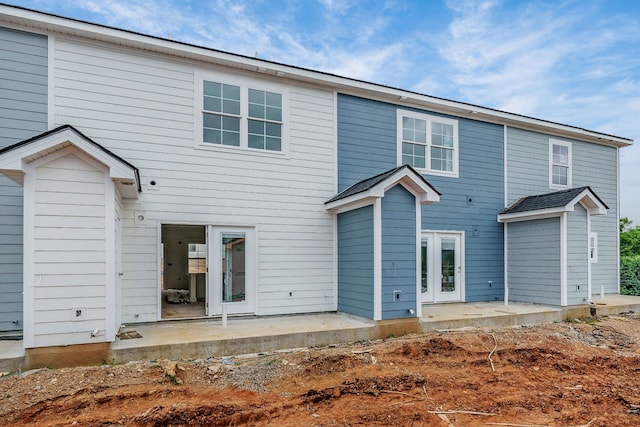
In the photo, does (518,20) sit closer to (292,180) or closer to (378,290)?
(292,180)

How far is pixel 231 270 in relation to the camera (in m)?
7.73

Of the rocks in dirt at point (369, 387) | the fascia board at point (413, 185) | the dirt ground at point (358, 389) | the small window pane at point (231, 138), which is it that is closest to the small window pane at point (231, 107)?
the small window pane at point (231, 138)

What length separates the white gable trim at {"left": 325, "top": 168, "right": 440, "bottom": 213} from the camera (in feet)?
23.5

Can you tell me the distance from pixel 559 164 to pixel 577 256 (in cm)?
359

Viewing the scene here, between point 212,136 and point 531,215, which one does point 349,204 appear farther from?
point 531,215

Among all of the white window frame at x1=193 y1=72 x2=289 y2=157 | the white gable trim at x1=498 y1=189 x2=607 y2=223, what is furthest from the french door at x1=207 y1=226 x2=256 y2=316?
the white gable trim at x1=498 y1=189 x2=607 y2=223

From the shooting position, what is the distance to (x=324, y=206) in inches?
337

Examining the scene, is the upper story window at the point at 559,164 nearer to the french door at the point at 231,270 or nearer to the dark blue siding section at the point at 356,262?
the dark blue siding section at the point at 356,262

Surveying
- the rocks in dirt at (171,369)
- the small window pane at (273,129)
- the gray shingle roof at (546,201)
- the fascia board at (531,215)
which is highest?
the small window pane at (273,129)

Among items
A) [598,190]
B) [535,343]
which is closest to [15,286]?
[535,343]

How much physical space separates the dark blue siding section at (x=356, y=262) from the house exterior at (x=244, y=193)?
43 millimetres

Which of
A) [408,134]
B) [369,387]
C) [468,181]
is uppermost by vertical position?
[408,134]

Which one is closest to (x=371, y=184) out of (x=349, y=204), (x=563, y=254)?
(x=349, y=204)

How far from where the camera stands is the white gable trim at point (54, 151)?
16.2 feet
